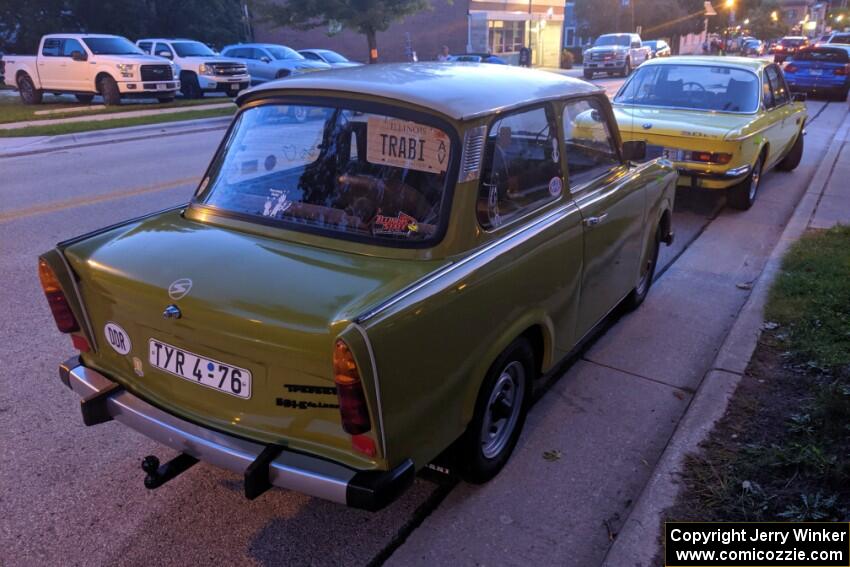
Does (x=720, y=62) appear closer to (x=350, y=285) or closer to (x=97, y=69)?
(x=350, y=285)

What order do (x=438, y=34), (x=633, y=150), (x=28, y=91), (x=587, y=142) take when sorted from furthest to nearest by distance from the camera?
(x=438, y=34)
(x=28, y=91)
(x=633, y=150)
(x=587, y=142)

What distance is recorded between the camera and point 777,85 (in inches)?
366

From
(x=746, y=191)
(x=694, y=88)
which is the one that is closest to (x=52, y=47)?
(x=694, y=88)

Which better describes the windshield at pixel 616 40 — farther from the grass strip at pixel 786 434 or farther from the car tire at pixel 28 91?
the grass strip at pixel 786 434

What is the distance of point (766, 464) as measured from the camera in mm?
3275

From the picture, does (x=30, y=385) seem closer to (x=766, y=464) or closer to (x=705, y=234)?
(x=766, y=464)

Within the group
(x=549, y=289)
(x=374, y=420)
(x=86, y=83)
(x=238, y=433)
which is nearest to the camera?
(x=374, y=420)

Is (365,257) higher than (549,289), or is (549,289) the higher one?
(365,257)

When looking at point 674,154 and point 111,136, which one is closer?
point 674,154

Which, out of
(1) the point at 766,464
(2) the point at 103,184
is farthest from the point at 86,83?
(1) the point at 766,464

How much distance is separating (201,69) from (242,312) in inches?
878

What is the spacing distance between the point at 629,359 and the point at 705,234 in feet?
12.0

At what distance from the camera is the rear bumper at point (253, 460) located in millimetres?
2373

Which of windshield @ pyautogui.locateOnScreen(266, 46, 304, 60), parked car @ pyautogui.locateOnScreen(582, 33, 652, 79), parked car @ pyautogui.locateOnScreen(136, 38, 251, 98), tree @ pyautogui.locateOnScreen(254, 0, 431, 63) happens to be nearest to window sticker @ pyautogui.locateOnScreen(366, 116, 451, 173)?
parked car @ pyautogui.locateOnScreen(136, 38, 251, 98)
